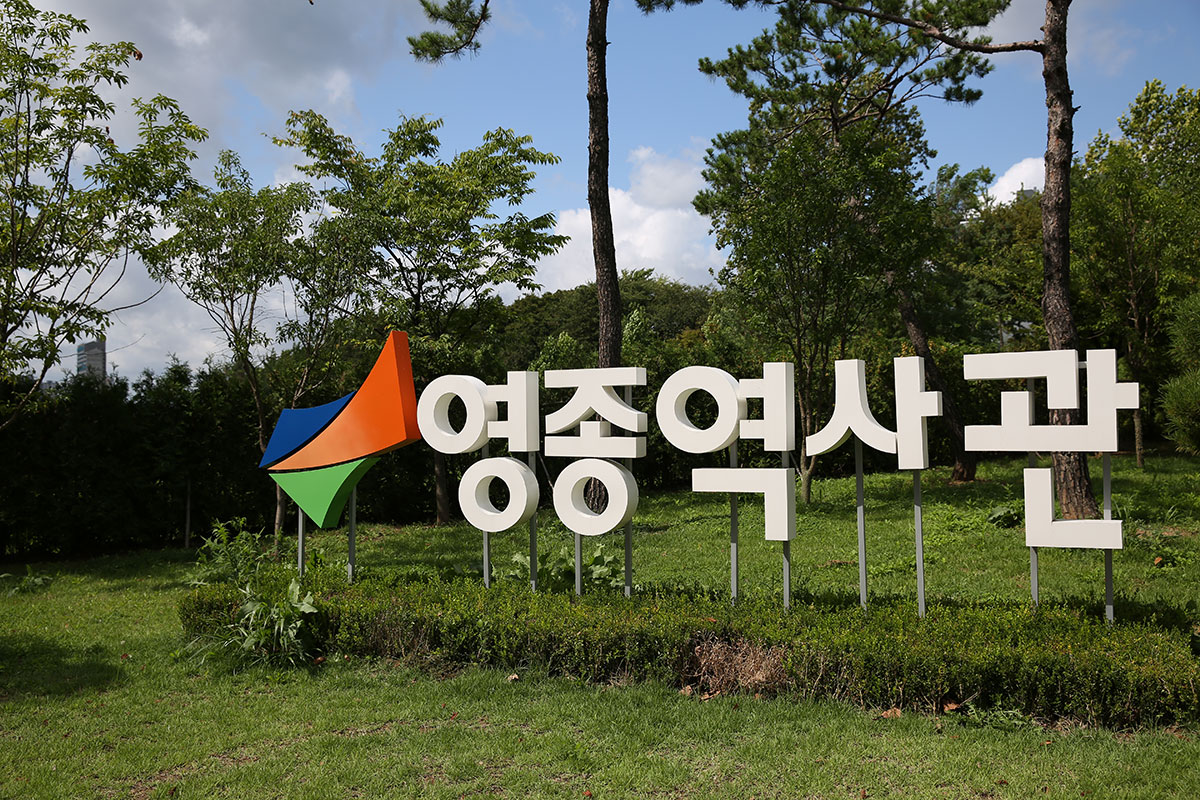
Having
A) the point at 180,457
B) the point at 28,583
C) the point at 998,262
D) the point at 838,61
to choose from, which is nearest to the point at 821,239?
the point at 838,61

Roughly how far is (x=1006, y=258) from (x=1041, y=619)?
19932mm

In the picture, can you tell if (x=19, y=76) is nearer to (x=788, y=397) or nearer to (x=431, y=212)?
(x=431, y=212)

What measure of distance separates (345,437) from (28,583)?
5.80 metres

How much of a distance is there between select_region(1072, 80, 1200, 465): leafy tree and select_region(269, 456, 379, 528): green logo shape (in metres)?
15.7

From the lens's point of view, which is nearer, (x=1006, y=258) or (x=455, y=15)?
(x=455, y=15)

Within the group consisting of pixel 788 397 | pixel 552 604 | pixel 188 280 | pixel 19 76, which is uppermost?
pixel 19 76

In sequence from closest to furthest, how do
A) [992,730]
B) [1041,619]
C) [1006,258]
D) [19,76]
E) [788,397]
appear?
[992,730]
[1041,619]
[788,397]
[19,76]
[1006,258]

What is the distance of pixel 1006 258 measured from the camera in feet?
73.6

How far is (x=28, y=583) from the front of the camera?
9.96 metres

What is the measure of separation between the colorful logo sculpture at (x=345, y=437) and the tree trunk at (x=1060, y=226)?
7307mm

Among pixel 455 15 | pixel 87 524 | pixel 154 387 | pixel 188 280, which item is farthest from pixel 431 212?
pixel 87 524

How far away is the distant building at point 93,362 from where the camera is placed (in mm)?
12523

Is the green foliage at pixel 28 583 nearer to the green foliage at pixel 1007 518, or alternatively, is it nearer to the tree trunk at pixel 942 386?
the green foliage at pixel 1007 518

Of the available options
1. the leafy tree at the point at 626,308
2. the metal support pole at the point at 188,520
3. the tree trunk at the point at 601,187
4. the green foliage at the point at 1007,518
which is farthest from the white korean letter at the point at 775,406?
the leafy tree at the point at 626,308
